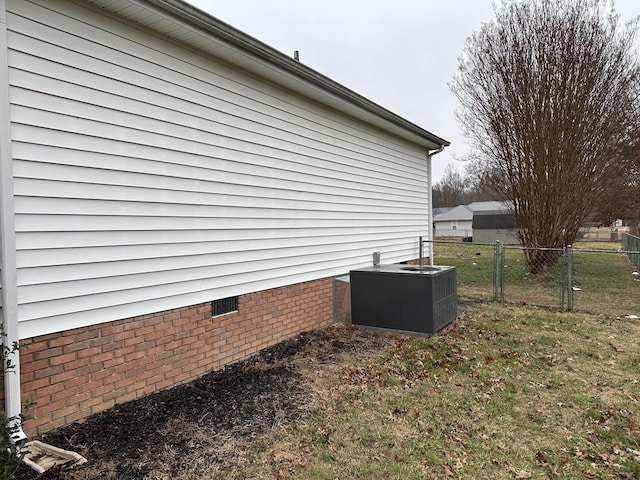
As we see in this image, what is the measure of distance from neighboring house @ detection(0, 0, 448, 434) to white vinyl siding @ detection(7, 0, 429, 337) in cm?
1

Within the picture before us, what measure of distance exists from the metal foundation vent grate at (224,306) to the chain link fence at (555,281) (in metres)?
5.79

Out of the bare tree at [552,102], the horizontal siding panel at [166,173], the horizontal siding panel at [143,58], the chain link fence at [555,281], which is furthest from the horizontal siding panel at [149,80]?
the bare tree at [552,102]

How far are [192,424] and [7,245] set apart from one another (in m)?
1.89

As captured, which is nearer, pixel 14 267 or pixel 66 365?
pixel 14 267

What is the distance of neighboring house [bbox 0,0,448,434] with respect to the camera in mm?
3016

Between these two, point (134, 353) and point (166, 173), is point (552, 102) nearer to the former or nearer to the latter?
point (166, 173)

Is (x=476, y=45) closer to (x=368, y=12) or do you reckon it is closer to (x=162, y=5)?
(x=368, y=12)

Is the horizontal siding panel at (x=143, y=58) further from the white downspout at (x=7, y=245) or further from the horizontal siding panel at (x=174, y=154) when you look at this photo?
the horizontal siding panel at (x=174, y=154)

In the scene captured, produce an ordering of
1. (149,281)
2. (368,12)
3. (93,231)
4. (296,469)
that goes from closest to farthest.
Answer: (296,469) < (93,231) < (149,281) < (368,12)

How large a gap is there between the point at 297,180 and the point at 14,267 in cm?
365

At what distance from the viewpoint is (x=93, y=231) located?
3404 millimetres

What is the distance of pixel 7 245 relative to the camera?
281 centimetres

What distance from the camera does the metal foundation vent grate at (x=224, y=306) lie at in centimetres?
461

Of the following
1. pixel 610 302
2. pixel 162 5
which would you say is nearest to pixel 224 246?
pixel 162 5
